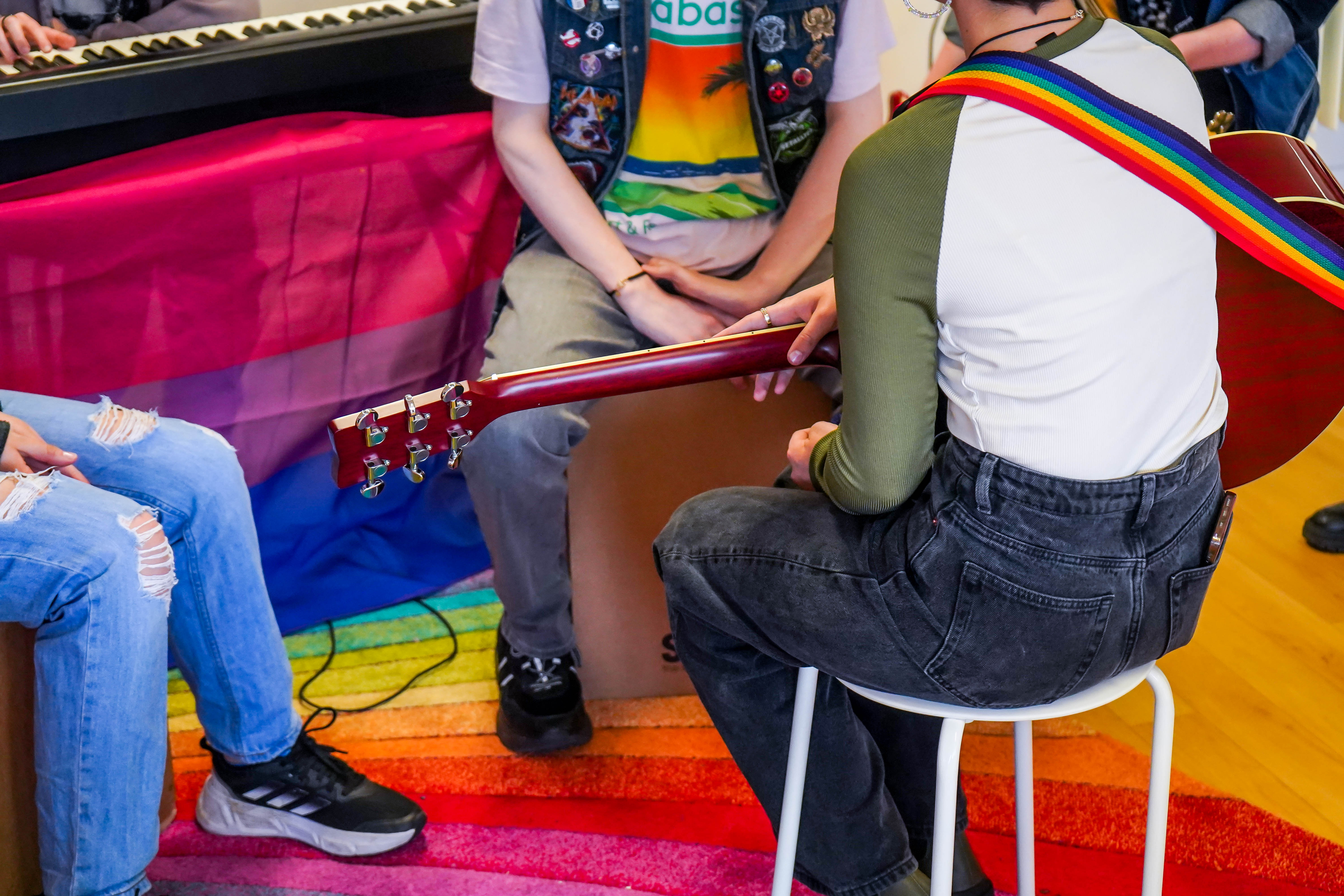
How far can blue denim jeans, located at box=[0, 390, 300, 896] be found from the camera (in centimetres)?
113

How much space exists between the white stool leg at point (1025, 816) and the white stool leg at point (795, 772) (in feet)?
0.75

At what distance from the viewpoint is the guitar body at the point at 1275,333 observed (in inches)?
40.8

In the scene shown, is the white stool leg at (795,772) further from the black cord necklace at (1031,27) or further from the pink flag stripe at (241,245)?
the pink flag stripe at (241,245)

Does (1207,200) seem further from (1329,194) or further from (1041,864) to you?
(1041,864)

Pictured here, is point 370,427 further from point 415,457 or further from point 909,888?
point 909,888

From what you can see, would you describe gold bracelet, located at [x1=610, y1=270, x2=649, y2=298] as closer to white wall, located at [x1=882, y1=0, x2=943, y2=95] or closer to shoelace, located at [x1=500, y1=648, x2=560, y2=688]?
shoelace, located at [x1=500, y1=648, x2=560, y2=688]

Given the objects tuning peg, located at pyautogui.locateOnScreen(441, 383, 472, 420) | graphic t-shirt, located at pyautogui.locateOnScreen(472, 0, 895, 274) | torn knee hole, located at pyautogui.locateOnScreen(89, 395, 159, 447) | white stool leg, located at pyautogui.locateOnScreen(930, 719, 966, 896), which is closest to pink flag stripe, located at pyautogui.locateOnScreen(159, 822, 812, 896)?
white stool leg, located at pyautogui.locateOnScreen(930, 719, 966, 896)

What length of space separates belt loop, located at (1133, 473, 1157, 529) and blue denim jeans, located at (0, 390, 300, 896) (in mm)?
940

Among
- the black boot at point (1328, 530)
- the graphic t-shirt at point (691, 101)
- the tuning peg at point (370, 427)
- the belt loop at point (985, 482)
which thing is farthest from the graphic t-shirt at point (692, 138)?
the black boot at point (1328, 530)

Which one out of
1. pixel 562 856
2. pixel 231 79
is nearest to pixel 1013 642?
pixel 562 856

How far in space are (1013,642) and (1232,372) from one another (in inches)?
15.1

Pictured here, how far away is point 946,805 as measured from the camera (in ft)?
3.21

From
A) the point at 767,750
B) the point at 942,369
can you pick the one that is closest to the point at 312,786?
the point at 767,750

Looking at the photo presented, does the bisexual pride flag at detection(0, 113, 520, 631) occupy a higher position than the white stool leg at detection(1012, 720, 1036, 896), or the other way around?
the bisexual pride flag at detection(0, 113, 520, 631)
